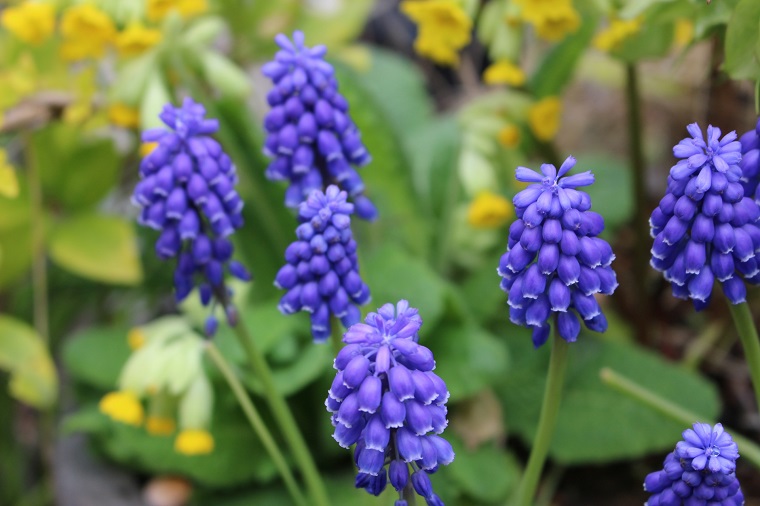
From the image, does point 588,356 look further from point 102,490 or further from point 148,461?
point 102,490

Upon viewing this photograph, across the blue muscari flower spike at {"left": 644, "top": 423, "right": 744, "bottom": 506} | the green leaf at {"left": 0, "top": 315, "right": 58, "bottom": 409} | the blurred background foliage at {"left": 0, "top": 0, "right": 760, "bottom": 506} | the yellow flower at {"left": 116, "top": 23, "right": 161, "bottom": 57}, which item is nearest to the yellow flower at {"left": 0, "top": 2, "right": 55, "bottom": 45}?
the blurred background foliage at {"left": 0, "top": 0, "right": 760, "bottom": 506}

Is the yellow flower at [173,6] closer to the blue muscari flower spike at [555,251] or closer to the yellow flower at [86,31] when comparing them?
the yellow flower at [86,31]

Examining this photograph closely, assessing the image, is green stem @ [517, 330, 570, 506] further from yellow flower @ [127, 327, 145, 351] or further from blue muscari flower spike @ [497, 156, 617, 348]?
yellow flower @ [127, 327, 145, 351]

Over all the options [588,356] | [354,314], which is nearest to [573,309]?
[354,314]

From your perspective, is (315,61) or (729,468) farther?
(315,61)

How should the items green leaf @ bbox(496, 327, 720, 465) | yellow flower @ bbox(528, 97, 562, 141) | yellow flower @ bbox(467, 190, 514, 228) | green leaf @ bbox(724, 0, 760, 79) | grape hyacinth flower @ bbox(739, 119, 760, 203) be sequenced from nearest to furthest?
grape hyacinth flower @ bbox(739, 119, 760, 203)
green leaf @ bbox(724, 0, 760, 79)
green leaf @ bbox(496, 327, 720, 465)
yellow flower @ bbox(467, 190, 514, 228)
yellow flower @ bbox(528, 97, 562, 141)

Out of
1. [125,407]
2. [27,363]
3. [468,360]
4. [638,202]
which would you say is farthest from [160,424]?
[638,202]
